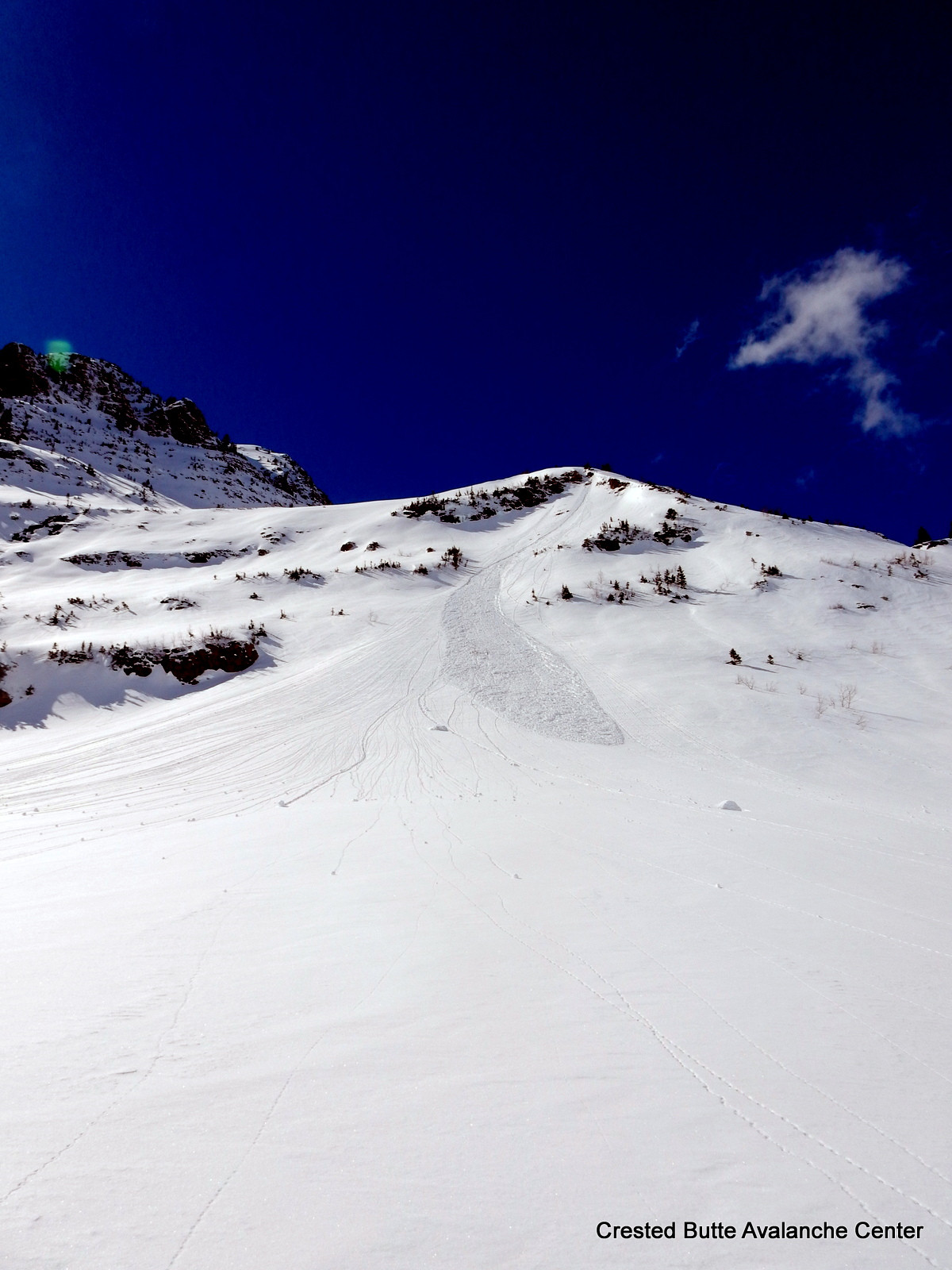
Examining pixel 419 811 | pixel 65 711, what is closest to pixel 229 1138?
pixel 419 811

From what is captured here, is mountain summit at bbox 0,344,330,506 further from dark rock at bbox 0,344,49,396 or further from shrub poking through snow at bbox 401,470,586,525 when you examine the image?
shrub poking through snow at bbox 401,470,586,525

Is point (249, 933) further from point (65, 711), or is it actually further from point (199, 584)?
point (199, 584)

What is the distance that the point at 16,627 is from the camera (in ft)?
45.2

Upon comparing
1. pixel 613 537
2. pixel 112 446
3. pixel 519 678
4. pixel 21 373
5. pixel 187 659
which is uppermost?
pixel 21 373

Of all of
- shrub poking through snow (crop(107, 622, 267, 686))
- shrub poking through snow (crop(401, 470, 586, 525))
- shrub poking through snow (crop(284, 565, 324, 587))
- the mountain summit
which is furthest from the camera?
the mountain summit

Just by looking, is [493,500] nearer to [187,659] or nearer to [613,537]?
[613,537]

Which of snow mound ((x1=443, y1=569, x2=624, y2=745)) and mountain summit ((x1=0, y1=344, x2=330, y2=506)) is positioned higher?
mountain summit ((x1=0, y1=344, x2=330, y2=506))

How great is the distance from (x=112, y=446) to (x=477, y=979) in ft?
179

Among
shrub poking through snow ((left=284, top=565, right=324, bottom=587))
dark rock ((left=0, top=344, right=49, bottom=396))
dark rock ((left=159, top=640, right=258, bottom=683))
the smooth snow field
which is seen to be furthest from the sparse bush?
dark rock ((left=0, top=344, right=49, bottom=396))

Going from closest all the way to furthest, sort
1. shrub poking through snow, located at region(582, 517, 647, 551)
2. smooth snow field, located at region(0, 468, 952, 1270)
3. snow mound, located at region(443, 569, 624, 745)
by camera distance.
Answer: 1. smooth snow field, located at region(0, 468, 952, 1270)
2. snow mound, located at region(443, 569, 624, 745)
3. shrub poking through snow, located at region(582, 517, 647, 551)

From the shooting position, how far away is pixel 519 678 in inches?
463

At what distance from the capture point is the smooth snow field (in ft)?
4.50

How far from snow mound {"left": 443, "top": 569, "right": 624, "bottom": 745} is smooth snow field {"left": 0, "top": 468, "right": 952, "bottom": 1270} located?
0.53ft

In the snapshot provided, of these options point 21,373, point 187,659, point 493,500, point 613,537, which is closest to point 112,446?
point 21,373
